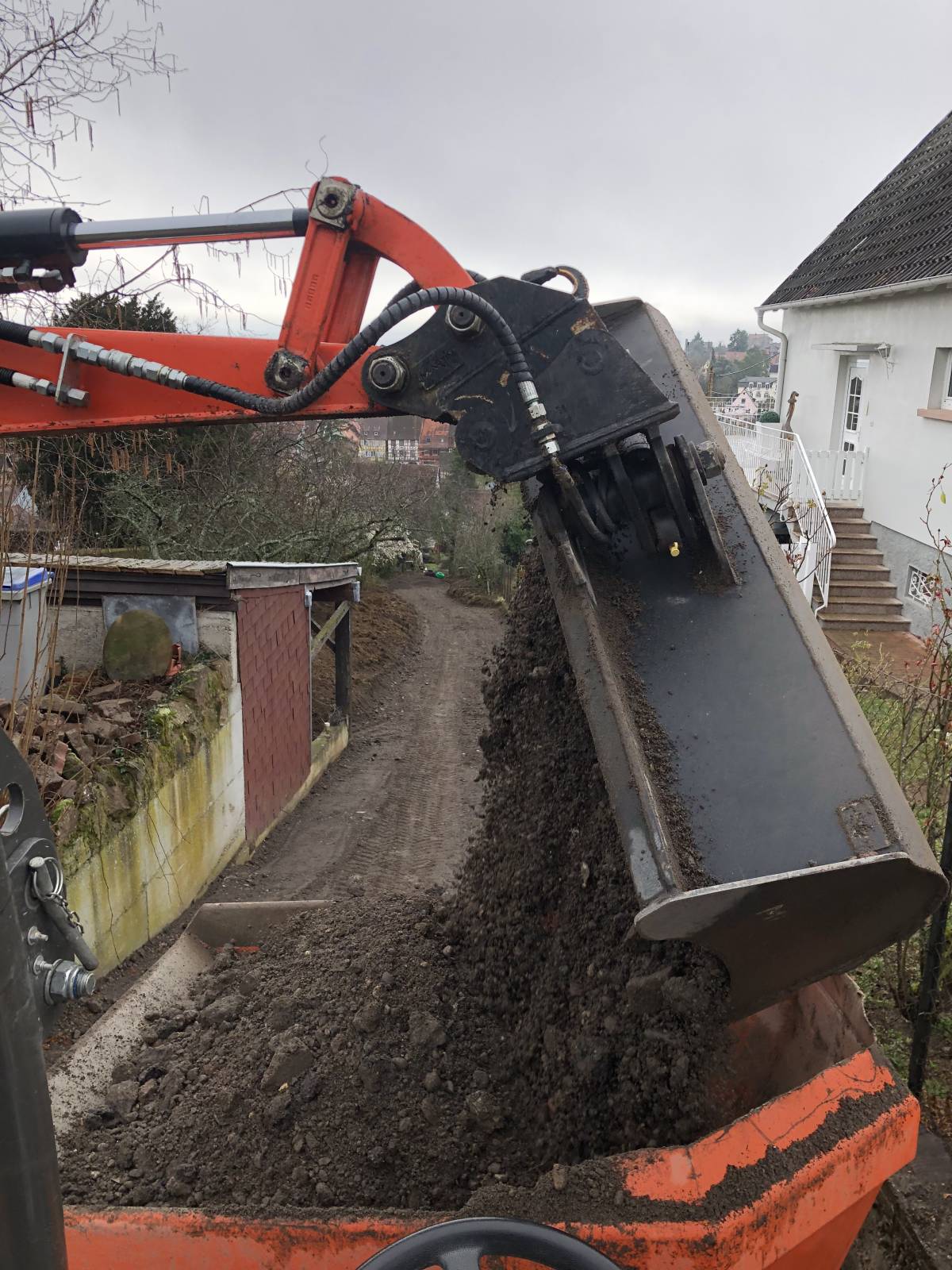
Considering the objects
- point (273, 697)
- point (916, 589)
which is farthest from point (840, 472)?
point (273, 697)

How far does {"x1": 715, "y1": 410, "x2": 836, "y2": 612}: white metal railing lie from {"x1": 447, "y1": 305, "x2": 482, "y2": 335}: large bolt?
6218 mm

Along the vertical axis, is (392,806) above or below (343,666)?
below

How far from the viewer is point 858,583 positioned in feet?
37.7

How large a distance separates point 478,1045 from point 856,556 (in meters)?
10.7

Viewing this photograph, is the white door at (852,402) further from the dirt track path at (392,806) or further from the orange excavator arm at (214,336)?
the orange excavator arm at (214,336)

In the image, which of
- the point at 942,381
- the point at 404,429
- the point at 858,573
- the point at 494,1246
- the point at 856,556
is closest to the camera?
the point at 494,1246

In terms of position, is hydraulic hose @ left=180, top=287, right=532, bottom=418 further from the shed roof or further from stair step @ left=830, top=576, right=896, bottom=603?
stair step @ left=830, top=576, right=896, bottom=603

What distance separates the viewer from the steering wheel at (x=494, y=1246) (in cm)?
150

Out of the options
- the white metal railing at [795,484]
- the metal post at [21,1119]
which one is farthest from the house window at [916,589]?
the metal post at [21,1119]

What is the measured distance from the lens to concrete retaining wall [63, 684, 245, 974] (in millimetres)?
5453

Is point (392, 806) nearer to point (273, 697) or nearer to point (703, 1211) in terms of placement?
point (273, 697)

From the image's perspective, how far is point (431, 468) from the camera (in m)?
26.4

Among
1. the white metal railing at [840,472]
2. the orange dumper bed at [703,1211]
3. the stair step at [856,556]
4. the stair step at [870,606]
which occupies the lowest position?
the orange dumper bed at [703,1211]

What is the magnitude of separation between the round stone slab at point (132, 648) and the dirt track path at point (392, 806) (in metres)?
1.96
